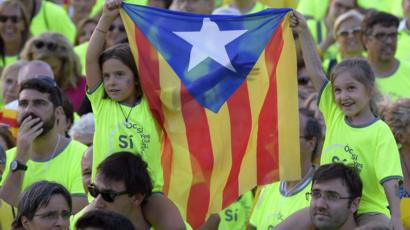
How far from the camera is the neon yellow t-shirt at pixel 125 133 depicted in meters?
9.40

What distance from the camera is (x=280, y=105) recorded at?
31.8 ft

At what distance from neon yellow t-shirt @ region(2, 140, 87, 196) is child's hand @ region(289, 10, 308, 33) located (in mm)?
1927

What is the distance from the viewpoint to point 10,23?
1390cm

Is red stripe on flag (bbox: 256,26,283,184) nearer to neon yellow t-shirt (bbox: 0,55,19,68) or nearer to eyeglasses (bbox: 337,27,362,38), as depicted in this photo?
eyeglasses (bbox: 337,27,362,38)

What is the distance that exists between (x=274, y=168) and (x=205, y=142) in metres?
0.51

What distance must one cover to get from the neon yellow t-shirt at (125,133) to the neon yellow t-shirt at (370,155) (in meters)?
1.17

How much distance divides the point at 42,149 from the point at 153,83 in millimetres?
1293

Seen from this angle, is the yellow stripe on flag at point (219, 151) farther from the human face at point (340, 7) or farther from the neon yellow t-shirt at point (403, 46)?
the human face at point (340, 7)

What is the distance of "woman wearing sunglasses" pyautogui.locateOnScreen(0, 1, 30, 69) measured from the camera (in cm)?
1387

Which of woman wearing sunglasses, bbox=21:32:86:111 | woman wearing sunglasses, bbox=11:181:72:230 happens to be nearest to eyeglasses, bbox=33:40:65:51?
woman wearing sunglasses, bbox=21:32:86:111

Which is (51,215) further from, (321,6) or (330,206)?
(321,6)

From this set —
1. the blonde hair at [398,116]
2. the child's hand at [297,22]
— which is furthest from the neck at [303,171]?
the child's hand at [297,22]

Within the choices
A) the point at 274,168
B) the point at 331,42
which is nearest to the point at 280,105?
the point at 274,168

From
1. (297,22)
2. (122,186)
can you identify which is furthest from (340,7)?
(122,186)
